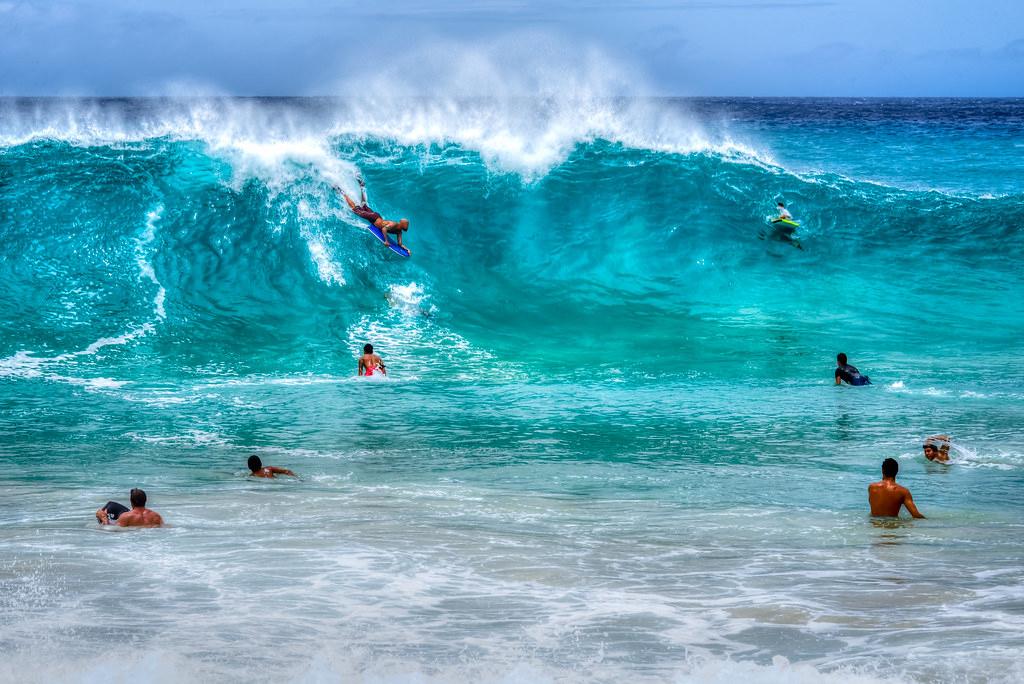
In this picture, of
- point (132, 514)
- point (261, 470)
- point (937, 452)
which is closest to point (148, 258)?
point (261, 470)

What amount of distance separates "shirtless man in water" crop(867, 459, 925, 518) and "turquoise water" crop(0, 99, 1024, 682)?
139mm

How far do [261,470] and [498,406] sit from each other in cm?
376

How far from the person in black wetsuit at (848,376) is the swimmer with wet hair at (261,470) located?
722 centimetres

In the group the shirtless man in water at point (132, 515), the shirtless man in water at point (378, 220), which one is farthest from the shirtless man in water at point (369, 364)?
the shirtless man in water at point (132, 515)

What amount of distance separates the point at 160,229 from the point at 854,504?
15.0 m

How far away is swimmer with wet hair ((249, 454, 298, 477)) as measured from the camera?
9.54m

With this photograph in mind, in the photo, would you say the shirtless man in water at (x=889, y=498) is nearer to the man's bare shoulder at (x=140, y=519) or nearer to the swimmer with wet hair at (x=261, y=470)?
the swimmer with wet hair at (x=261, y=470)

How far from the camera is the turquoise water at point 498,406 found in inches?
237

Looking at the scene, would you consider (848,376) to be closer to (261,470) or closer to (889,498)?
(889,498)

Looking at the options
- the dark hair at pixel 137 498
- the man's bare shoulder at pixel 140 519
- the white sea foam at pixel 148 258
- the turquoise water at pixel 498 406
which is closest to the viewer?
the turquoise water at pixel 498 406

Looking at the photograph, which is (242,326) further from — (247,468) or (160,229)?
(247,468)

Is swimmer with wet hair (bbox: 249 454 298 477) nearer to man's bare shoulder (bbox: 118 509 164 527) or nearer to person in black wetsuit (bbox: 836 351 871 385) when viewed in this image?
man's bare shoulder (bbox: 118 509 164 527)

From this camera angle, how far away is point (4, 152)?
22.2 metres

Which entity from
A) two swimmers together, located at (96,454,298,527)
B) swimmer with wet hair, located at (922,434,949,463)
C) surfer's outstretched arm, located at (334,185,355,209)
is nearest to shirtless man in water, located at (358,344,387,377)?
two swimmers together, located at (96,454,298,527)
